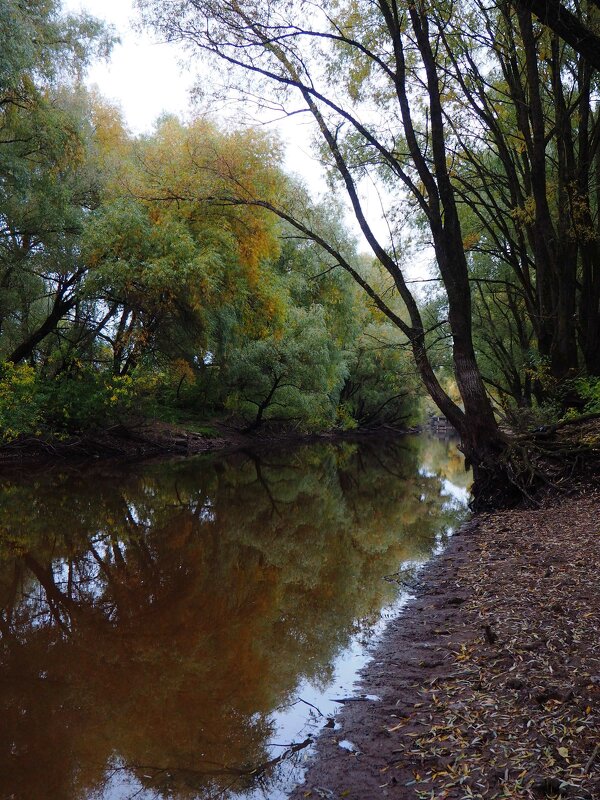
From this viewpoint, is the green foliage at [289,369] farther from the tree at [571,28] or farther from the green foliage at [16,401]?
the tree at [571,28]

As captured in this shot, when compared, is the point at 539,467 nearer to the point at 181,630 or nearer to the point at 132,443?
the point at 181,630

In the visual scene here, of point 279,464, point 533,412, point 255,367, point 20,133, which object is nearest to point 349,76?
point 533,412

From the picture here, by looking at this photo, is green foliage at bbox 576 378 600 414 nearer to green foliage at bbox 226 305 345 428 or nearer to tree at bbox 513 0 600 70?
tree at bbox 513 0 600 70

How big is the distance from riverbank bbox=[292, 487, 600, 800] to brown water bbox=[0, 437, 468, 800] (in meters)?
0.32

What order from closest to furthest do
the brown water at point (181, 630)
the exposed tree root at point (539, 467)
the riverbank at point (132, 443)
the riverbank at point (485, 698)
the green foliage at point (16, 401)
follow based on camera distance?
1. the riverbank at point (485, 698)
2. the brown water at point (181, 630)
3. the exposed tree root at point (539, 467)
4. the green foliage at point (16, 401)
5. the riverbank at point (132, 443)

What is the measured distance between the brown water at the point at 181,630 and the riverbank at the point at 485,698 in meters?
0.32

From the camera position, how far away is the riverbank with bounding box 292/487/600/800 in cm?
275

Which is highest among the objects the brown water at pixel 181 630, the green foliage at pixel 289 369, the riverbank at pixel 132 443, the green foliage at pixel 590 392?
the green foliage at pixel 289 369

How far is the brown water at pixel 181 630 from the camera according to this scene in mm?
3328

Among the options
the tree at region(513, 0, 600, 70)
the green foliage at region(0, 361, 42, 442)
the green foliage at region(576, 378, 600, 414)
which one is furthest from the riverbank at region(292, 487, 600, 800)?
the green foliage at region(0, 361, 42, 442)

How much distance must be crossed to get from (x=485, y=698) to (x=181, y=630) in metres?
2.87

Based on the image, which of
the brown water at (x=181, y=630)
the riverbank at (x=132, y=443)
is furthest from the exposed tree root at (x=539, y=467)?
the riverbank at (x=132, y=443)

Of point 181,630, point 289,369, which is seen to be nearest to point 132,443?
point 289,369

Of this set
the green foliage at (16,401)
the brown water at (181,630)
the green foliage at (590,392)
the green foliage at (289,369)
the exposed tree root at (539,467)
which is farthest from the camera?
the green foliage at (289,369)
